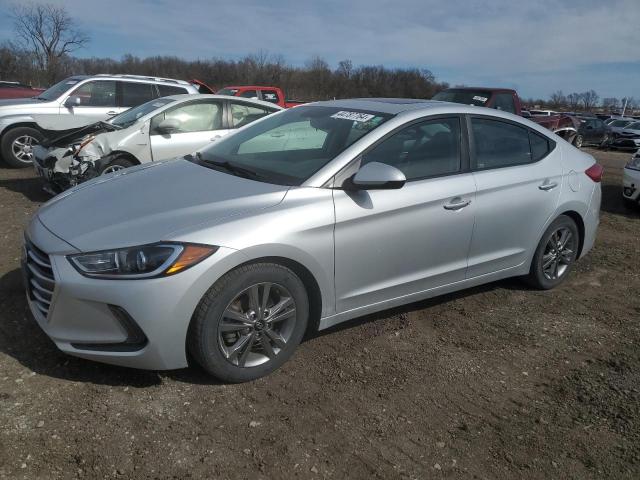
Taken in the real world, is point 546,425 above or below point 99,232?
below

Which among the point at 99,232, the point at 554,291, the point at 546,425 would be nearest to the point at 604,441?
the point at 546,425

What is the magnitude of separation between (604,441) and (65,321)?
113 inches

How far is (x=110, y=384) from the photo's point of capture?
3.01m

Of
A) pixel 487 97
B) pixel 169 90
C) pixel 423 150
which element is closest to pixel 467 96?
pixel 487 97

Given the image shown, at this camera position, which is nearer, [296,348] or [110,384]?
[110,384]

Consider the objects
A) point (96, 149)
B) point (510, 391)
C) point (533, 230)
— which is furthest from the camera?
point (96, 149)

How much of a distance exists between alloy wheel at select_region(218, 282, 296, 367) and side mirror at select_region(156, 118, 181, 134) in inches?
201

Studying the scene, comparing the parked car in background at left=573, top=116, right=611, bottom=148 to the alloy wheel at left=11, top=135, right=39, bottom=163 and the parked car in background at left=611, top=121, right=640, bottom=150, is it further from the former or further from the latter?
the alloy wheel at left=11, top=135, right=39, bottom=163

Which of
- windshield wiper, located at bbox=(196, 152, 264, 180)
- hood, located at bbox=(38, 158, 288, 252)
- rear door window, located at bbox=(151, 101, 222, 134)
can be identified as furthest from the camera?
rear door window, located at bbox=(151, 101, 222, 134)

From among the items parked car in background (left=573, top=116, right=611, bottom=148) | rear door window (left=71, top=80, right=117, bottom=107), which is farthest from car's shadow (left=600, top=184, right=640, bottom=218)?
parked car in background (left=573, top=116, right=611, bottom=148)

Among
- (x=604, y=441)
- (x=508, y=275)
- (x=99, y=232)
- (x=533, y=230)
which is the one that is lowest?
(x=604, y=441)

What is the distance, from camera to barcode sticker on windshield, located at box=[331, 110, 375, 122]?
12.4ft

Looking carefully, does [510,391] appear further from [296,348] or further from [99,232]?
[99,232]

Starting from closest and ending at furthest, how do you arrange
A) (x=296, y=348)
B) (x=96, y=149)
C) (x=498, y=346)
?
(x=296, y=348), (x=498, y=346), (x=96, y=149)
